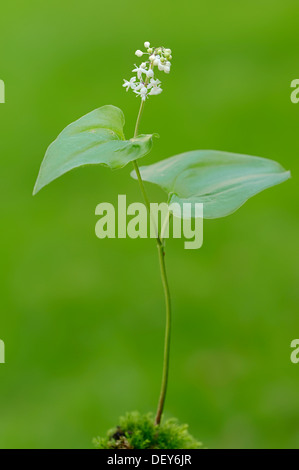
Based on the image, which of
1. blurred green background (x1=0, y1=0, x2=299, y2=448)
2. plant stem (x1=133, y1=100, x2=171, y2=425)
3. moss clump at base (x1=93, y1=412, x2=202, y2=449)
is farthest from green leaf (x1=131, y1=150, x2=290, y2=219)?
blurred green background (x1=0, y1=0, x2=299, y2=448)

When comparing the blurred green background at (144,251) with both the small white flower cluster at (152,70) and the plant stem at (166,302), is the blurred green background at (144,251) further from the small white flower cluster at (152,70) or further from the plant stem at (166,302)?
the small white flower cluster at (152,70)

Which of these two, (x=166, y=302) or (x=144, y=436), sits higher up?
(x=166, y=302)

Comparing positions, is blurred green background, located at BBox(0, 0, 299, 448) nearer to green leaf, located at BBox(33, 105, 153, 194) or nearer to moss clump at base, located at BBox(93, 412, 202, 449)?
moss clump at base, located at BBox(93, 412, 202, 449)

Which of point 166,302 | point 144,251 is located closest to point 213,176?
point 166,302

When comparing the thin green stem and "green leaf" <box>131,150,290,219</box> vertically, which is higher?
"green leaf" <box>131,150,290,219</box>

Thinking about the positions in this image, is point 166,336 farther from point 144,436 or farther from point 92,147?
point 92,147

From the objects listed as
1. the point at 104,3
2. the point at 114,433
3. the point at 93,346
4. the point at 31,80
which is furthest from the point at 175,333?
the point at 104,3

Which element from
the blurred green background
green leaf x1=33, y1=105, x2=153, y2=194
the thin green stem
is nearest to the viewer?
green leaf x1=33, y1=105, x2=153, y2=194
